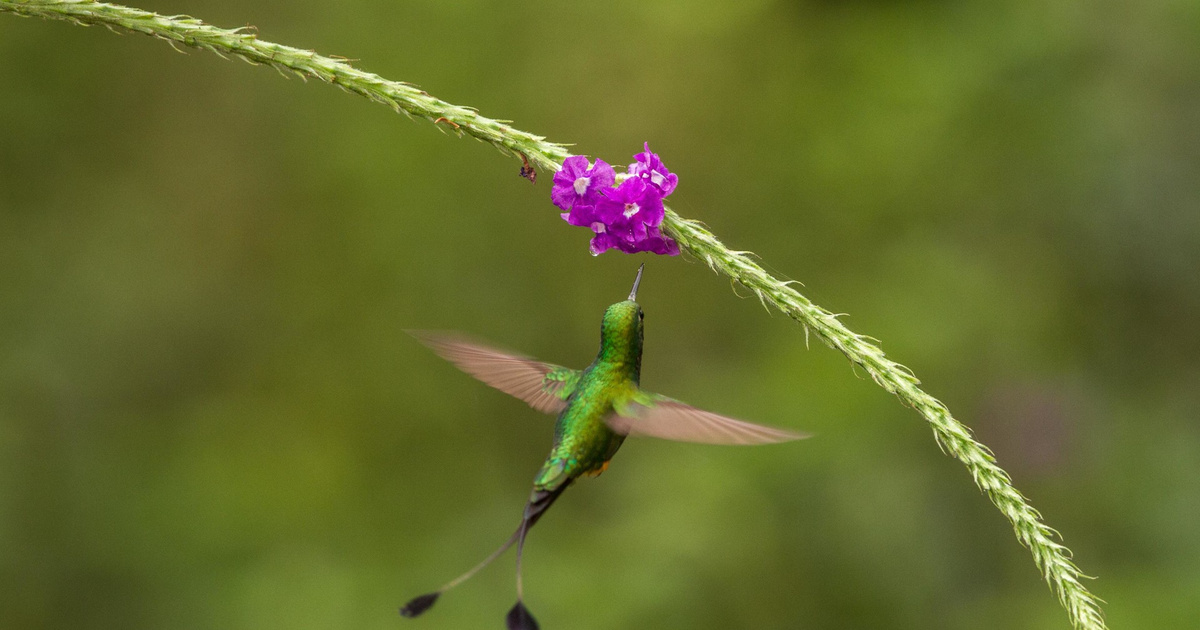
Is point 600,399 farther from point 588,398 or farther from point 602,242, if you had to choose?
point 602,242

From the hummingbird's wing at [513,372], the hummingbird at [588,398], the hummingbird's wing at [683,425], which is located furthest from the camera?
the hummingbird's wing at [513,372]

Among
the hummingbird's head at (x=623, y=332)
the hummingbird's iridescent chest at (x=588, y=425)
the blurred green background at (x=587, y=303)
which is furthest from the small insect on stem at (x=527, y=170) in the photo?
the blurred green background at (x=587, y=303)

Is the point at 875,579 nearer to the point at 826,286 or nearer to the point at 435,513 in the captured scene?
the point at 826,286

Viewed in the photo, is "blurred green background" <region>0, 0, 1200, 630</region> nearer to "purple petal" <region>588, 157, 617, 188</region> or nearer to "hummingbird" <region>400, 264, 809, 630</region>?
"hummingbird" <region>400, 264, 809, 630</region>

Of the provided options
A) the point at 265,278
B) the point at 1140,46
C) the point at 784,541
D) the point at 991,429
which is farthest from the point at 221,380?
the point at 1140,46

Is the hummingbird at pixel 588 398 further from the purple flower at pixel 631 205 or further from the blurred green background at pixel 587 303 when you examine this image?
the blurred green background at pixel 587 303

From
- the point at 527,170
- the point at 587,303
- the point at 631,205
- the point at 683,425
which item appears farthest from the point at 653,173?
the point at 587,303
